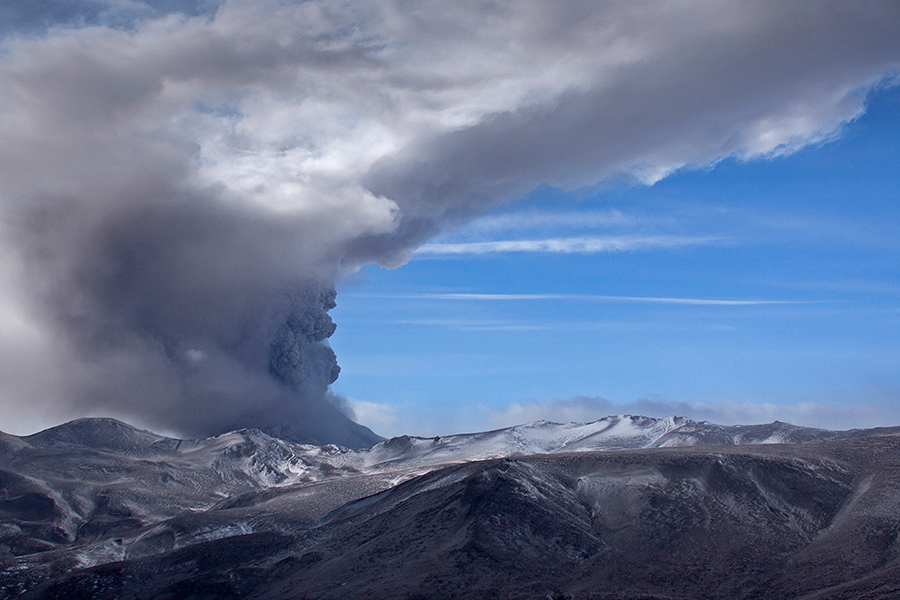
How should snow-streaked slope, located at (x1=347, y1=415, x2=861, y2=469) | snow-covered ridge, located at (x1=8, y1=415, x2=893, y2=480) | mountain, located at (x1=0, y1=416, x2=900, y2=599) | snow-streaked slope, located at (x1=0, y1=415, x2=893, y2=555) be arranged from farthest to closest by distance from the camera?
snow-streaked slope, located at (x1=347, y1=415, x2=861, y2=469) < snow-covered ridge, located at (x1=8, y1=415, x2=893, y2=480) < snow-streaked slope, located at (x1=0, y1=415, x2=893, y2=555) < mountain, located at (x1=0, y1=416, x2=900, y2=599)

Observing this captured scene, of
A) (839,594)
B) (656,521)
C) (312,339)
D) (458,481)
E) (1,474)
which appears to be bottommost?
(839,594)

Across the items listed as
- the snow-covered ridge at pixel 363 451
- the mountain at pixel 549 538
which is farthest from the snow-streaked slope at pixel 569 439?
the mountain at pixel 549 538

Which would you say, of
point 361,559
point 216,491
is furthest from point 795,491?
point 216,491

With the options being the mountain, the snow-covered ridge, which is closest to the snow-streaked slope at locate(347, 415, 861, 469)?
the snow-covered ridge

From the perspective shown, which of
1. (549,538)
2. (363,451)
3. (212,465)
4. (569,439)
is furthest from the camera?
(363,451)

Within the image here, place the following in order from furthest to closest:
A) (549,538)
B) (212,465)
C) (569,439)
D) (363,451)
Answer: (363,451) < (569,439) < (212,465) < (549,538)

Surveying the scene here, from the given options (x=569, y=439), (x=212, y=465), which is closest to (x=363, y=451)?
(x=212, y=465)

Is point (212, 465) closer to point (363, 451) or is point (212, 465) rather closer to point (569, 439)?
point (363, 451)

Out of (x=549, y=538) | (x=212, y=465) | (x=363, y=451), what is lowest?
(x=549, y=538)

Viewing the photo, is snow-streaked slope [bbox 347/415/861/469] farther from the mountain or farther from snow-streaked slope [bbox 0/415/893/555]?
the mountain

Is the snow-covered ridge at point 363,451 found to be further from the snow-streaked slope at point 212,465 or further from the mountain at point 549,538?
the mountain at point 549,538

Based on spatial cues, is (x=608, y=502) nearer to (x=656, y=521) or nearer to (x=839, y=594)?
(x=656, y=521)
